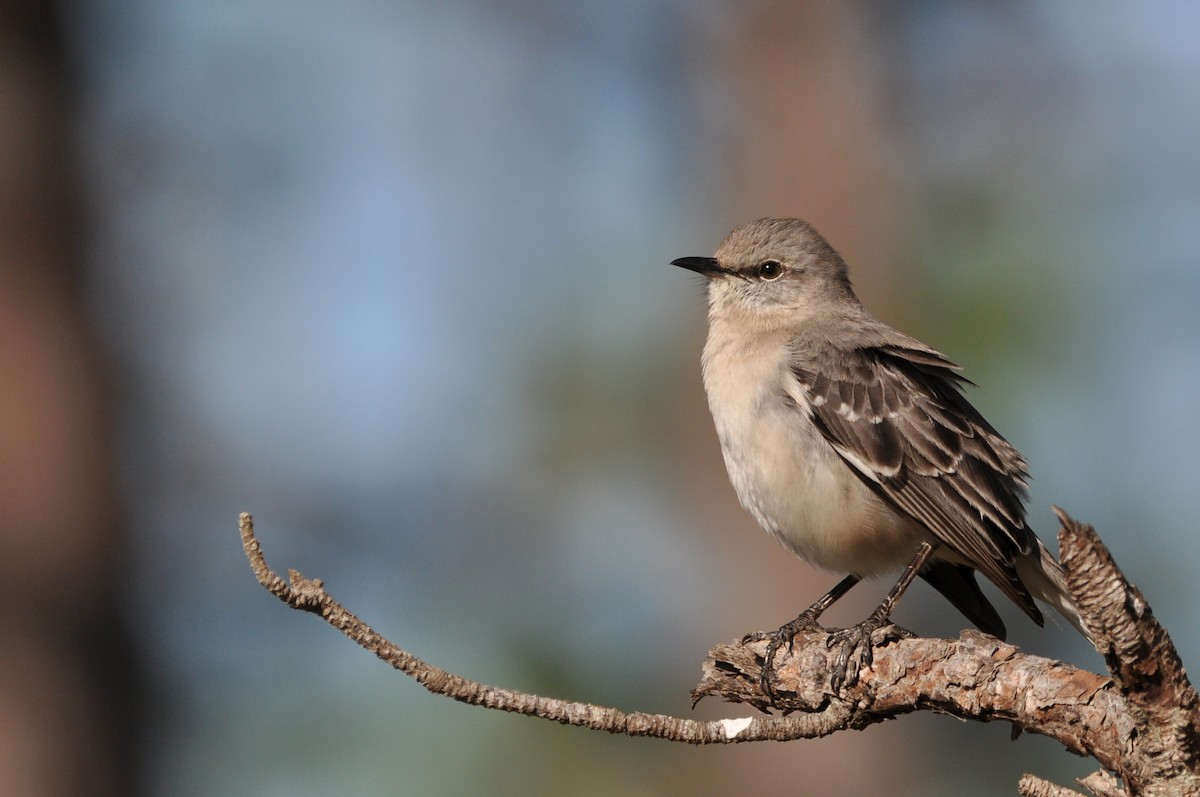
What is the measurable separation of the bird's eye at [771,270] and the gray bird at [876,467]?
0.58m

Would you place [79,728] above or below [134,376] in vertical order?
below

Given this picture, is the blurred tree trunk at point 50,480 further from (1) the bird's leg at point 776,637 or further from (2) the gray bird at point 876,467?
(1) the bird's leg at point 776,637

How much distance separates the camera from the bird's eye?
7199 mm

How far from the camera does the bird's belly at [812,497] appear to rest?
5.97 metres

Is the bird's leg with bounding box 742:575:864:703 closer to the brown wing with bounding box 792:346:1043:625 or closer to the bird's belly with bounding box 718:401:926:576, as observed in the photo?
the bird's belly with bounding box 718:401:926:576

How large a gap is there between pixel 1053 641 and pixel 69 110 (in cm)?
993

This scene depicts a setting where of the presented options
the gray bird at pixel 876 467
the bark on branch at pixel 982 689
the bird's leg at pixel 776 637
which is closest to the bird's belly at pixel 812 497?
the gray bird at pixel 876 467

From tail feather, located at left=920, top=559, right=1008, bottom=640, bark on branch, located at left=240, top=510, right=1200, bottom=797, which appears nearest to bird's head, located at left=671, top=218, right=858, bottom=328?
tail feather, located at left=920, top=559, right=1008, bottom=640

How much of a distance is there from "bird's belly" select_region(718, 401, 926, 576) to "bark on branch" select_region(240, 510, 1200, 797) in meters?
0.68

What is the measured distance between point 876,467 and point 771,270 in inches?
65.1

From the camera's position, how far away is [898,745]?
10.5 meters

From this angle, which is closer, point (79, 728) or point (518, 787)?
point (79, 728)

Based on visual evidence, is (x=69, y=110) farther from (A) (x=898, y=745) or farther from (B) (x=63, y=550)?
(A) (x=898, y=745)

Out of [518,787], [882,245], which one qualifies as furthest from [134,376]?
[882,245]
